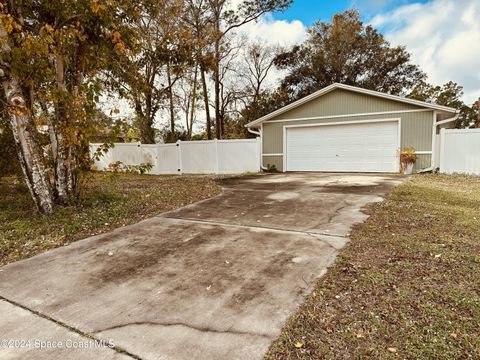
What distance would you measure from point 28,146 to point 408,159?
11.4 metres

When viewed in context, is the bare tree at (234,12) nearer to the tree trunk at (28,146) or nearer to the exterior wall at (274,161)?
the exterior wall at (274,161)

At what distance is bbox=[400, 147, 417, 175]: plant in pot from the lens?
35.8 ft

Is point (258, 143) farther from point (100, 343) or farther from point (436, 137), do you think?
point (100, 343)

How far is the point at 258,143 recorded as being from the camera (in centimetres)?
1391

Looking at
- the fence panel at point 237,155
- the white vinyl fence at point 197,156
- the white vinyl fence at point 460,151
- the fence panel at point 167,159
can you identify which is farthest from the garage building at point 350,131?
the fence panel at point 167,159

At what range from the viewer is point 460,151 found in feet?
33.6

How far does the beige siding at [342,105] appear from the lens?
1155cm

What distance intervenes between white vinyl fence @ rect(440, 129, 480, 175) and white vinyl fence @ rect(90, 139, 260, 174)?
723 centimetres

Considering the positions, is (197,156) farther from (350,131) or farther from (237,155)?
→ (350,131)

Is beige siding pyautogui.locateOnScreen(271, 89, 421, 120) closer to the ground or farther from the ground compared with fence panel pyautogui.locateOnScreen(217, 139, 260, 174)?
farther from the ground

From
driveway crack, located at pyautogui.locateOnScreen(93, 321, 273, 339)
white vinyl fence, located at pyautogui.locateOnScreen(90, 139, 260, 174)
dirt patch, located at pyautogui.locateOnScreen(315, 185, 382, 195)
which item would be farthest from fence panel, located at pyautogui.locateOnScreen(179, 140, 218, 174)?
driveway crack, located at pyautogui.locateOnScreen(93, 321, 273, 339)

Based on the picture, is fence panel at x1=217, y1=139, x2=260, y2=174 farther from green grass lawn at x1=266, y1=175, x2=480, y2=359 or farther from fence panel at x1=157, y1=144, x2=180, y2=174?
green grass lawn at x1=266, y1=175, x2=480, y2=359

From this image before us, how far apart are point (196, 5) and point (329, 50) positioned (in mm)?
10379

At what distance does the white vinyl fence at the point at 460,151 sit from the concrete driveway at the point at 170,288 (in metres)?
7.98
